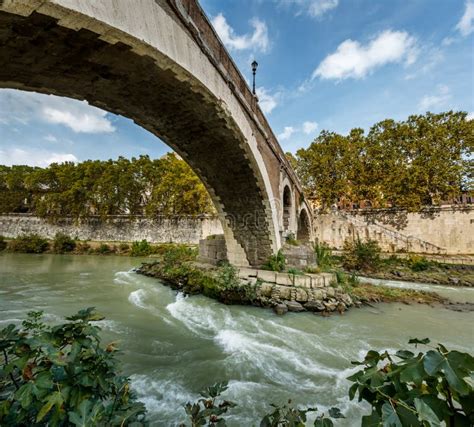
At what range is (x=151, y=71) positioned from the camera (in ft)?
13.3

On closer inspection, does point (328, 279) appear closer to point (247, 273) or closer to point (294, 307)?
point (294, 307)

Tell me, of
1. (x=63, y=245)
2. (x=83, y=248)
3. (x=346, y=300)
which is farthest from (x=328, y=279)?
(x=63, y=245)

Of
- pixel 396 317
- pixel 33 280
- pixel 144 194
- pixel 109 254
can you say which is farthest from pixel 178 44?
pixel 144 194

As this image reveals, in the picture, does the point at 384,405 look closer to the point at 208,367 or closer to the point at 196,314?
the point at 208,367

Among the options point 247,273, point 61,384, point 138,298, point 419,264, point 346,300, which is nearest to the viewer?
point 61,384

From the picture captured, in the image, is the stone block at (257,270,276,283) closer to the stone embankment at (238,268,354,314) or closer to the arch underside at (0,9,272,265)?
the stone embankment at (238,268,354,314)

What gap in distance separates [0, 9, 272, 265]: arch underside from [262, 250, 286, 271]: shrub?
2.21 m

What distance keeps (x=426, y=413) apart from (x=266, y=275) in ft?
26.9

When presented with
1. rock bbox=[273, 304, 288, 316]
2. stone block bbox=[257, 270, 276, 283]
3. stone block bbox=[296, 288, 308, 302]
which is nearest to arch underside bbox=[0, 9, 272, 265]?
stone block bbox=[257, 270, 276, 283]

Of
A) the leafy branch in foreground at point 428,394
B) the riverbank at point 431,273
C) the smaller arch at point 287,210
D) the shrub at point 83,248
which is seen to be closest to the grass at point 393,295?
the riverbank at point 431,273

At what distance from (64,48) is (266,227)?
7615 millimetres

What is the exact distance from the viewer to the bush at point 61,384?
1.27 metres

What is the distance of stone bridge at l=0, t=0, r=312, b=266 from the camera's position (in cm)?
Answer: 282

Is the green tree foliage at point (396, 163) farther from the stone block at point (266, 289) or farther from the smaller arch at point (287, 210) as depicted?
the stone block at point (266, 289)
